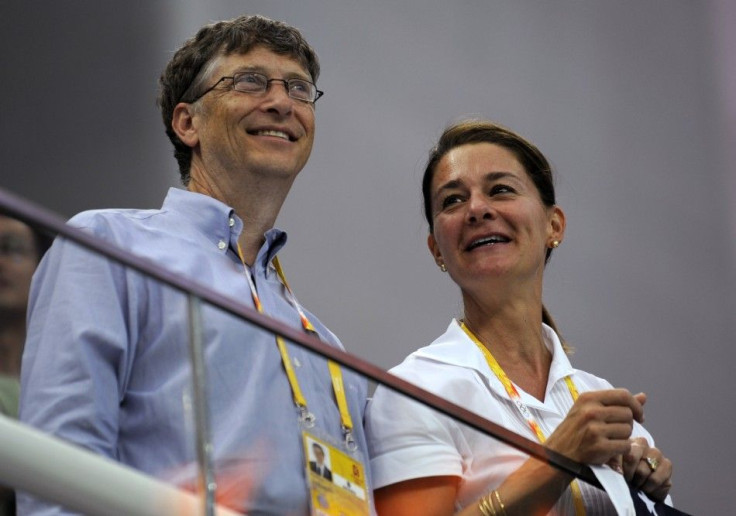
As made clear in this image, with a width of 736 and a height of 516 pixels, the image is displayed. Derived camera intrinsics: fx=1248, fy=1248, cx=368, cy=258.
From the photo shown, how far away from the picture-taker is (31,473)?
1.03m

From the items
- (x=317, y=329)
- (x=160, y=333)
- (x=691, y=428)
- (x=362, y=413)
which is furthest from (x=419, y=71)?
(x=160, y=333)

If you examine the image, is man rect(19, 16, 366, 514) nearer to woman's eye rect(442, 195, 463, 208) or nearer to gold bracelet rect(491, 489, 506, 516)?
gold bracelet rect(491, 489, 506, 516)

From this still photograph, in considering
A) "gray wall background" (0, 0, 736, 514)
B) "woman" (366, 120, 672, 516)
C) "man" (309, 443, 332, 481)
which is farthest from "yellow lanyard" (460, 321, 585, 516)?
"gray wall background" (0, 0, 736, 514)

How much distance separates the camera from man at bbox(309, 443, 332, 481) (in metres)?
1.41

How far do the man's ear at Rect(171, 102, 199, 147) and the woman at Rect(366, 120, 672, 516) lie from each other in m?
0.49

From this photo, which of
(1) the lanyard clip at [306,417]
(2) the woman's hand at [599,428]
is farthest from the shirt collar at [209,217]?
(2) the woman's hand at [599,428]

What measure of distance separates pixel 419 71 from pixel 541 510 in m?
3.05

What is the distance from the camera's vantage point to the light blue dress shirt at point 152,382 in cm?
117

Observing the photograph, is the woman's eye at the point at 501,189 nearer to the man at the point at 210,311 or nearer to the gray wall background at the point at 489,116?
the man at the point at 210,311

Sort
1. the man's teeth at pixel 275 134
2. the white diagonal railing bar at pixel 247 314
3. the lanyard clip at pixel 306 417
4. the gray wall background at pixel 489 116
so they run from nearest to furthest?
the white diagonal railing bar at pixel 247 314 < the lanyard clip at pixel 306 417 < the man's teeth at pixel 275 134 < the gray wall background at pixel 489 116

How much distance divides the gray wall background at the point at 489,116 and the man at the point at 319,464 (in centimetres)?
247

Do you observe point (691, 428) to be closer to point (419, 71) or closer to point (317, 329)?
point (419, 71)

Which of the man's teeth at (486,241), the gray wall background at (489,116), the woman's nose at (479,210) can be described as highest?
the gray wall background at (489,116)

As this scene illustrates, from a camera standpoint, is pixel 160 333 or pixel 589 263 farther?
pixel 589 263
